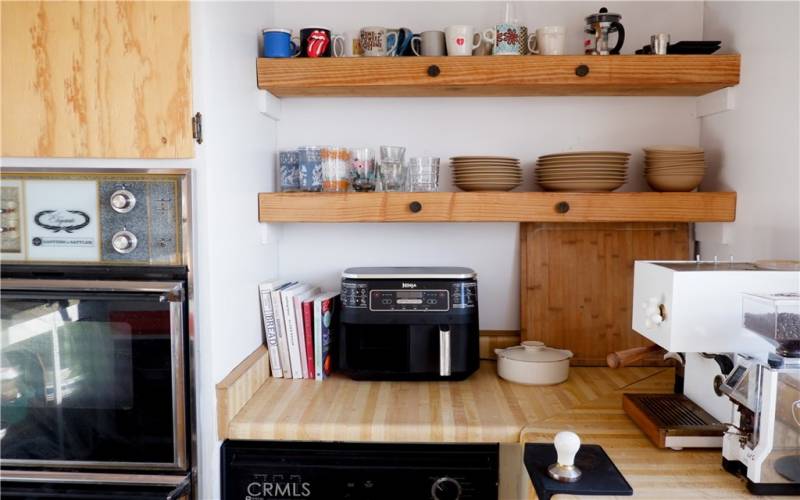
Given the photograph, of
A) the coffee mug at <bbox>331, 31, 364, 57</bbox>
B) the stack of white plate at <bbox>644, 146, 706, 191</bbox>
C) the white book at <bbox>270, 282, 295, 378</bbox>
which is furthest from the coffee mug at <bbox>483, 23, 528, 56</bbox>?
the white book at <bbox>270, 282, 295, 378</bbox>

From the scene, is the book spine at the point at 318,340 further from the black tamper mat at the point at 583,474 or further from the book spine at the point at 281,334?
the black tamper mat at the point at 583,474

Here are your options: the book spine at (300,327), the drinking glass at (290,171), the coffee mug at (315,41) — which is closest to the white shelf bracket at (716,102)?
A: the coffee mug at (315,41)

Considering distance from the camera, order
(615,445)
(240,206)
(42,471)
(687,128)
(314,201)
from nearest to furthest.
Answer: (615,445), (42,471), (240,206), (314,201), (687,128)

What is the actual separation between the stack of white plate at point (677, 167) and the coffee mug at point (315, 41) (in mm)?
1059

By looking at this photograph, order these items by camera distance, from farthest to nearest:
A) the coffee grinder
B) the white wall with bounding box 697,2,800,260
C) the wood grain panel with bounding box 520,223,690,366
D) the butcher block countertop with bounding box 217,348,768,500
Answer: the wood grain panel with bounding box 520,223,690,366 < the white wall with bounding box 697,2,800,260 < the butcher block countertop with bounding box 217,348,768,500 < the coffee grinder

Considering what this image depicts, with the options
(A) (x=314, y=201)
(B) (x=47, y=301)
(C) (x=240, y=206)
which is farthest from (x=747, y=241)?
(B) (x=47, y=301)

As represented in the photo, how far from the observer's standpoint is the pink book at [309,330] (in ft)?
6.11

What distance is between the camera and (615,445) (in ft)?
4.54

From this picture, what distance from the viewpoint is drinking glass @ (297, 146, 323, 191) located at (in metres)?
1.89

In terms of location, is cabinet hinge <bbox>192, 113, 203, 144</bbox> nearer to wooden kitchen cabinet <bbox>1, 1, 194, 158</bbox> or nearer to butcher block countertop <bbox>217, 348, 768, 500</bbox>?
wooden kitchen cabinet <bbox>1, 1, 194, 158</bbox>

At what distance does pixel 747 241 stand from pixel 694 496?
34.9 inches

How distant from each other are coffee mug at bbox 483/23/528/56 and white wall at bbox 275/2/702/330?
248 mm

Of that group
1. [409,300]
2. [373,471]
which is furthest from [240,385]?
[409,300]

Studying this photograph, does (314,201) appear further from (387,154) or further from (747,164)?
(747,164)
